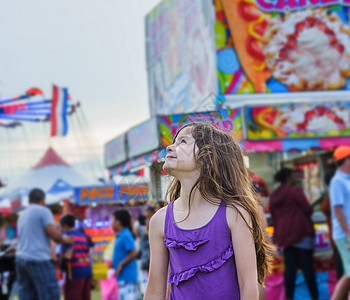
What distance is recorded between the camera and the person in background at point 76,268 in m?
6.82

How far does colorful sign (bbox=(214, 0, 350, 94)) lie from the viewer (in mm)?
8570

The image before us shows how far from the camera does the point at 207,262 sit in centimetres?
204

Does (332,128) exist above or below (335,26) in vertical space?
below

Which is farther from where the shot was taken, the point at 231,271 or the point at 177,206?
the point at 177,206

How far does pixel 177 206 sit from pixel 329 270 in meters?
5.20

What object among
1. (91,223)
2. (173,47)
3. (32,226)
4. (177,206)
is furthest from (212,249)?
(91,223)

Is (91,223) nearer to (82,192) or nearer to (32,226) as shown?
(82,192)

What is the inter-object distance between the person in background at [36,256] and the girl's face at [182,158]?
4.48m

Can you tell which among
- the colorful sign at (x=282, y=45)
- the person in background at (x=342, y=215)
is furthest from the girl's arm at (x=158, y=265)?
the colorful sign at (x=282, y=45)

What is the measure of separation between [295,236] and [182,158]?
168 inches

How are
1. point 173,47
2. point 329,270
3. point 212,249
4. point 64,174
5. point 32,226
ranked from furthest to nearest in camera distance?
point 64,174 → point 173,47 → point 329,270 → point 32,226 → point 212,249

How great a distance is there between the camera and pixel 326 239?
7141 mm

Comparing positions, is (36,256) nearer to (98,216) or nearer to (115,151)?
(115,151)

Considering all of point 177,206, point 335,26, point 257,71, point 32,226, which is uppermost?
point 335,26
